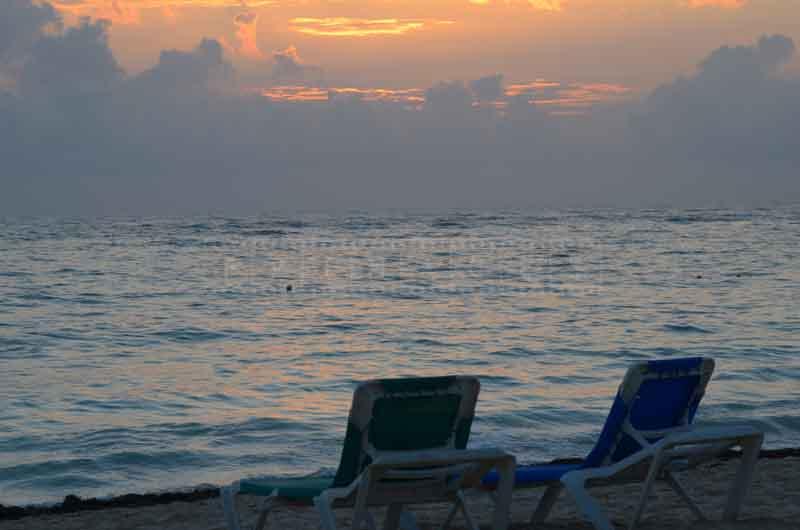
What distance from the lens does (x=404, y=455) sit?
4.57 m

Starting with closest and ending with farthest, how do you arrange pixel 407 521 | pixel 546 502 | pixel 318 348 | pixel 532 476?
pixel 532 476
pixel 407 521
pixel 546 502
pixel 318 348

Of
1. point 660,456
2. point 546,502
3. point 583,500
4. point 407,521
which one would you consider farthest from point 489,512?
point 660,456

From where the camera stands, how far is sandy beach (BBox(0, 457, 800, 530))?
22.1 feet

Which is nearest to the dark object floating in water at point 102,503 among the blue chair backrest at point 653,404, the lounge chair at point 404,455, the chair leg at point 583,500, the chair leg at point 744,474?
the lounge chair at point 404,455

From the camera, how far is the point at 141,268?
40.8 metres

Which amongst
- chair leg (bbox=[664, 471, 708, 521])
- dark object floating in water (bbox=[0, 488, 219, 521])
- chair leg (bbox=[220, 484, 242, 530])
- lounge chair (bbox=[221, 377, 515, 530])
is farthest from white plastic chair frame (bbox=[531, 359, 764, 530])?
dark object floating in water (bbox=[0, 488, 219, 521])

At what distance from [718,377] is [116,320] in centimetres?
1438

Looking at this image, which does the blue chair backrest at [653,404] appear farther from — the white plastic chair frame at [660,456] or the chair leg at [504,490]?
the chair leg at [504,490]

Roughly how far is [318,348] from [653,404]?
13.4 m

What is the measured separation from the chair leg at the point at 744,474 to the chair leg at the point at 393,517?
1.77 metres

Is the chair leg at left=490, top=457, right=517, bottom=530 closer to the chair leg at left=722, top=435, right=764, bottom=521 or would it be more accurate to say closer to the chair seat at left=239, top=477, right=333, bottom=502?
the chair seat at left=239, top=477, right=333, bottom=502

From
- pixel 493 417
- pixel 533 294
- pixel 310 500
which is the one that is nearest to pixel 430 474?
pixel 310 500

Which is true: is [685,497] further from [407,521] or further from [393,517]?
[393,517]

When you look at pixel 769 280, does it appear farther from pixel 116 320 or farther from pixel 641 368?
pixel 641 368
